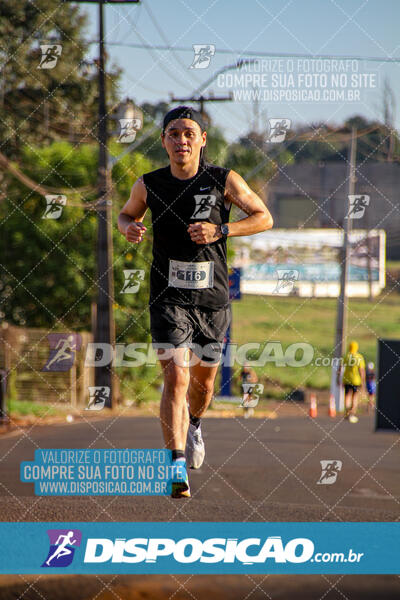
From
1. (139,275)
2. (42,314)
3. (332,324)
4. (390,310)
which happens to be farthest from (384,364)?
(390,310)

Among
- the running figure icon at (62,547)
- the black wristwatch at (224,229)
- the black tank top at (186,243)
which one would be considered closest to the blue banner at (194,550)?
the running figure icon at (62,547)

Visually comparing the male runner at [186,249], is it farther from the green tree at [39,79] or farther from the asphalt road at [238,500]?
the green tree at [39,79]

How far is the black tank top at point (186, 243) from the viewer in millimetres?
5992

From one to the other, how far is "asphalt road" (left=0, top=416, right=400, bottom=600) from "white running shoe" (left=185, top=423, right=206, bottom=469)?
802 millimetres

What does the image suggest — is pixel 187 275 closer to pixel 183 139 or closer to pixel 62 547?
pixel 183 139

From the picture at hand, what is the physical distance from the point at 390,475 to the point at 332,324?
42.9 meters

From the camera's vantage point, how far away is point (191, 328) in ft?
19.8

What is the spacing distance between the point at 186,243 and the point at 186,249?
0.04 m

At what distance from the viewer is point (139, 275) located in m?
7.71

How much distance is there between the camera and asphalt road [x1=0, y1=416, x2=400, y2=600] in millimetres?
6422

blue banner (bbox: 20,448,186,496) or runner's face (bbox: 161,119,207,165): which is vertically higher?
runner's face (bbox: 161,119,207,165)

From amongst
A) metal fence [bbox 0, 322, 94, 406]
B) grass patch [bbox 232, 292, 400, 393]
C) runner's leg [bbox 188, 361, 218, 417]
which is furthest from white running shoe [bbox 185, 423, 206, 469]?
grass patch [bbox 232, 292, 400, 393]

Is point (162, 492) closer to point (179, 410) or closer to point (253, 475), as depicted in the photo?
point (179, 410)

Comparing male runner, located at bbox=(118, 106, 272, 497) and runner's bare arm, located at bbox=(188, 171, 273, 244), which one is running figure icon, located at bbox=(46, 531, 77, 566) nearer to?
male runner, located at bbox=(118, 106, 272, 497)
